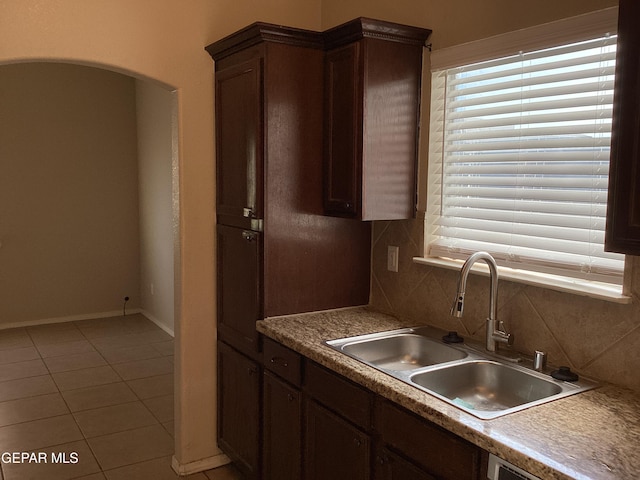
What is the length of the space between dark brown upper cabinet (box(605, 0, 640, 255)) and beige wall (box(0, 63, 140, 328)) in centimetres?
536

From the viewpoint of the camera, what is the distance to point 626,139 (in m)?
1.47

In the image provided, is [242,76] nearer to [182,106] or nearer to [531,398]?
[182,106]

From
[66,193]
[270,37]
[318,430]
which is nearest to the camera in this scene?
[318,430]

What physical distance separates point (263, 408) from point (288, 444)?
26 centimetres

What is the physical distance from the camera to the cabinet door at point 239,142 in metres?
2.56

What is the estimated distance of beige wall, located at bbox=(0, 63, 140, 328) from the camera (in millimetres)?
5543

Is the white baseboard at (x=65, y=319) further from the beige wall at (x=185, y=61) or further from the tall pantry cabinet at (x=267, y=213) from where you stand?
the tall pantry cabinet at (x=267, y=213)

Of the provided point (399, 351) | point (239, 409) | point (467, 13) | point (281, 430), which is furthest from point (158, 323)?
point (467, 13)

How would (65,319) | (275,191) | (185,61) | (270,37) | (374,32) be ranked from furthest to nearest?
(65,319) → (185,61) → (275,191) → (270,37) → (374,32)

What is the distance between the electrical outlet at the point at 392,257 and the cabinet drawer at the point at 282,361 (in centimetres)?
67

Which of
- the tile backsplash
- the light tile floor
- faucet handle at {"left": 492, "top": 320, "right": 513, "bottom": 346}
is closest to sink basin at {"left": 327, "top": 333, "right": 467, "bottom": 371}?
the tile backsplash

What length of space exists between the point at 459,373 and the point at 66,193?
4874mm

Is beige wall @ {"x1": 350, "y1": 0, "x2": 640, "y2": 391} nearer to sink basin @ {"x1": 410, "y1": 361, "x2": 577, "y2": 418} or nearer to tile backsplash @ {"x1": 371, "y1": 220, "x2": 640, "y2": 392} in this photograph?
tile backsplash @ {"x1": 371, "y1": 220, "x2": 640, "y2": 392}

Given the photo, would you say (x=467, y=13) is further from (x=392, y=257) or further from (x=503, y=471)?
(x=503, y=471)
